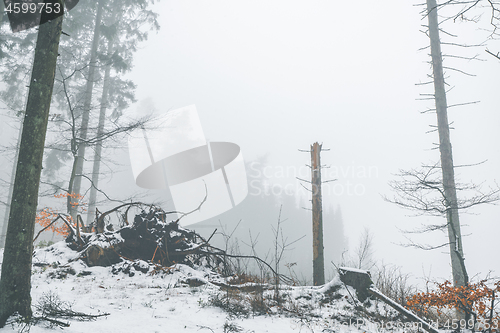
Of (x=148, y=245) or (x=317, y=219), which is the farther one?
(x=317, y=219)

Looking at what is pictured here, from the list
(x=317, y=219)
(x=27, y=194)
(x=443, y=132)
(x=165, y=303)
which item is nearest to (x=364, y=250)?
(x=317, y=219)

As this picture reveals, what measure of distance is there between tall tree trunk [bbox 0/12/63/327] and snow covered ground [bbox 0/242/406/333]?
1.03 ft

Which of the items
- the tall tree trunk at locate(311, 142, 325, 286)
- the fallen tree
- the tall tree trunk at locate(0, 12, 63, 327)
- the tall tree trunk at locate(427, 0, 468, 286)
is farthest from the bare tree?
the tall tree trunk at locate(0, 12, 63, 327)

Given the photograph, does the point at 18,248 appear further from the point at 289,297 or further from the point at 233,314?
the point at 289,297

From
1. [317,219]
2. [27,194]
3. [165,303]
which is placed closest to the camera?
[27,194]

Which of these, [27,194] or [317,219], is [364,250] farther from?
[27,194]

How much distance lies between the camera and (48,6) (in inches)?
106

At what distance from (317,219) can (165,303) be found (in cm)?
557

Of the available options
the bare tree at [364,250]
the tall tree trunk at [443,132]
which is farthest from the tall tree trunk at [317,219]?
the tall tree trunk at [443,132]

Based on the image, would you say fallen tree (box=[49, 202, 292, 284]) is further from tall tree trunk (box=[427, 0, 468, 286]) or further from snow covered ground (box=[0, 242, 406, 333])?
tall tree trunk (box=[427, 0, 468, 286])

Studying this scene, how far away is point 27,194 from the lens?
2533 mm

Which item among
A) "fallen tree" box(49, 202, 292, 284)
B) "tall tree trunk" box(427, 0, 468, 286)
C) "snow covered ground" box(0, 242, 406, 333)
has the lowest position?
"snow covered ground" box(0, 242, 406, 333)

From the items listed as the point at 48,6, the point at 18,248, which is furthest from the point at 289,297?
the point at 48,6

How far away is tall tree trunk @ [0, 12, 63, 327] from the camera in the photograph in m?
2.40
